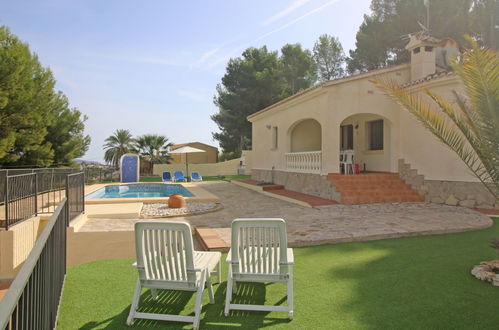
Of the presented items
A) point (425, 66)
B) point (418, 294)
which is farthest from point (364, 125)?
point (418, 294)

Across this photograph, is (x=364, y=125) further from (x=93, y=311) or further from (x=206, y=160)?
(x=206, y=160)

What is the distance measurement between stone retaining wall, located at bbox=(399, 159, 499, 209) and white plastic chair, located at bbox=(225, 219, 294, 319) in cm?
1022

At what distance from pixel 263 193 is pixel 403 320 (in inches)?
520

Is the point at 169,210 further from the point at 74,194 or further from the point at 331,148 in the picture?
the point at 331,148

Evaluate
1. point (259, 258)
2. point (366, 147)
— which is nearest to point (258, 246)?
Answer: point (259, 258)

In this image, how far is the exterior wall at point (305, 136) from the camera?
1847 cm

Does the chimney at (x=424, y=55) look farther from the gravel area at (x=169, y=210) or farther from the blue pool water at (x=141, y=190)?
the blue pool water at (x=141, y=190)

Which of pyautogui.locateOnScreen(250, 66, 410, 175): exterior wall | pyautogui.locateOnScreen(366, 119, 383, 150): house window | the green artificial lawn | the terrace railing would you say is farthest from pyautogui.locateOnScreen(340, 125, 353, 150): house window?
the green artificial lawn

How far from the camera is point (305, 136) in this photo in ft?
61.4

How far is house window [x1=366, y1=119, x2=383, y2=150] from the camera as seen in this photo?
15889mm

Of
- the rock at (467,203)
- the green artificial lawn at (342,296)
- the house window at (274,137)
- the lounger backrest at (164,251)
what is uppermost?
the house window at (274,137)

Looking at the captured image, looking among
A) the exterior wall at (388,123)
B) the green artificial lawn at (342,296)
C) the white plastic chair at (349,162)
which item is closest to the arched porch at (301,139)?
the exterior wall at (388,123)

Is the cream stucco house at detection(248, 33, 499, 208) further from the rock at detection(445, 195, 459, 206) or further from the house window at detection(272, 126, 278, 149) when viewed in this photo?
the house window at detection(272, 126, 278, 149)

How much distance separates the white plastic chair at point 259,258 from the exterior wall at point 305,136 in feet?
48.2
